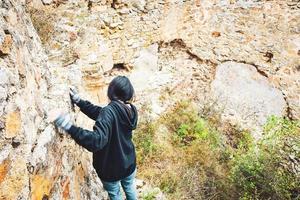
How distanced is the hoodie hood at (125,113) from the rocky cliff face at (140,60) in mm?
366

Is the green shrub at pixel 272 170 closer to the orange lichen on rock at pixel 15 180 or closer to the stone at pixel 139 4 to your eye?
the stone at pixel 139 4

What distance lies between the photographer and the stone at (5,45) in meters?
1.86

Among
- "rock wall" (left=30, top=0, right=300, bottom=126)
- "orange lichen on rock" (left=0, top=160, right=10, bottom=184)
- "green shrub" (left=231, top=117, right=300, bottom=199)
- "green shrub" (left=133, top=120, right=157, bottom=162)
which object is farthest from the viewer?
"rock wall" (left=30, top=0, right=300, bottom=126)

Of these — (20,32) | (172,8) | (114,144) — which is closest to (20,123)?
(20,32)

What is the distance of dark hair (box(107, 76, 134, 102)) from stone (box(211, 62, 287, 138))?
4.19 meters

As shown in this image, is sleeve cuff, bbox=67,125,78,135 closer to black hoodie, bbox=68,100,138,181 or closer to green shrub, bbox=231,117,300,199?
black hoodie, bbox=68,100,138,181

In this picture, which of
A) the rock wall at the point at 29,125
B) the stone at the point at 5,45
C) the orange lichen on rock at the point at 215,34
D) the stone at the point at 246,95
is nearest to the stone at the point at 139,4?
the orange lichen on rock at the point at 215,34

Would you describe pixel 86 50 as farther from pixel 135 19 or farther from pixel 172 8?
pixel 172 8

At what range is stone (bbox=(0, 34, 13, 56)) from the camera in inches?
73.2

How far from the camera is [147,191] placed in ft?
13.9

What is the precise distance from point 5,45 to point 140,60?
407 cm

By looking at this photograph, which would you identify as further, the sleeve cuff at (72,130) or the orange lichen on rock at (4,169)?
the sleeve cuff at (72,130)

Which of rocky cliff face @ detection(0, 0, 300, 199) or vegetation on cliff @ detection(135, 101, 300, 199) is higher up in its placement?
rocky cliff face @ detection(0, 0, 300, 199)

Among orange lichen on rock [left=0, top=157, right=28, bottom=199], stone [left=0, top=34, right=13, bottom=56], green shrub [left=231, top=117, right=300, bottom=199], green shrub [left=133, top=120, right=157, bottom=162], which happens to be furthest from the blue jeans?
green shrub [left=133, top=120, right=157, bottom=162]
